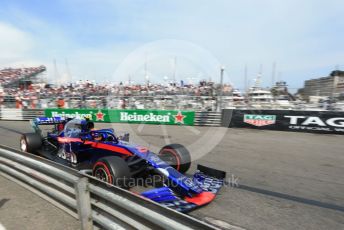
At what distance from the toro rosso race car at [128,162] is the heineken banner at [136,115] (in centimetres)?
864

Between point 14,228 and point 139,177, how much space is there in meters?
1.97

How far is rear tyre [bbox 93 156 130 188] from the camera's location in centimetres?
427

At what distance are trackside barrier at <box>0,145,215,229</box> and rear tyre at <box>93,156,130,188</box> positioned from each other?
2.36ft

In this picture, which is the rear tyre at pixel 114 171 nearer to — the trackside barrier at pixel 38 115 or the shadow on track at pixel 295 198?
the shadow on track at pixel 295 198

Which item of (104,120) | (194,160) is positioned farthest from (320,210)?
(104,120)

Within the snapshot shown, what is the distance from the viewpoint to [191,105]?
16.2 metres

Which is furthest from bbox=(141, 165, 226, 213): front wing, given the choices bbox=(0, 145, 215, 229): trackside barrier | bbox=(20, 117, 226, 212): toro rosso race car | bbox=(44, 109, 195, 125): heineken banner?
bbox=(44, 109, 195, 125): heineken banner

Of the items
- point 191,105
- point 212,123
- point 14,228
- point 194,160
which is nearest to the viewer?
point 14,228

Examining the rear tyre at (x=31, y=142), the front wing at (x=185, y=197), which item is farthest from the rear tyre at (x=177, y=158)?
the rear tyre at (x=31, y=142)

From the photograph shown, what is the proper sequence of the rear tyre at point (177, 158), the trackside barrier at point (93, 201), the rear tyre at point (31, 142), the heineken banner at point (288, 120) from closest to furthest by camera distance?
the trackside barrier at point (93, 201), the rear tyre at point (177, 158), the rear tyre at point (31, 142), the heineken banner at point (288, 120)

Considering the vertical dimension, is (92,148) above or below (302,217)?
above

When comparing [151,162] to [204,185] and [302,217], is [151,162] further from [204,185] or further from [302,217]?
[302,217]

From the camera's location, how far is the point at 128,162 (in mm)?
4828

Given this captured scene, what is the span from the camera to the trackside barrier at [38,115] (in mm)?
14664
